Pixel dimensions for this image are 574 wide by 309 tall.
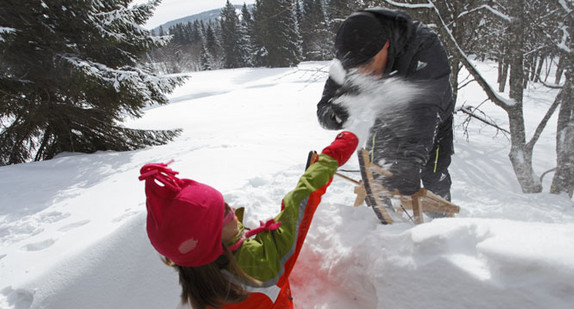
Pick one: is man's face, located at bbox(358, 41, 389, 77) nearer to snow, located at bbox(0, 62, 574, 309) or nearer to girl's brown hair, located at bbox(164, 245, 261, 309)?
snow, located at bbox(0, 62, 574, 309)

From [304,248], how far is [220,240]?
74 cm

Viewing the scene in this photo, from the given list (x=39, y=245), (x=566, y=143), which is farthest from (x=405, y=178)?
(x=39, y=245)

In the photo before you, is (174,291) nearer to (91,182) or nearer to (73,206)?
(73,206)

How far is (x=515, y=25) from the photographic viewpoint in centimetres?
354

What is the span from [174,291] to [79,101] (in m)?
6.68

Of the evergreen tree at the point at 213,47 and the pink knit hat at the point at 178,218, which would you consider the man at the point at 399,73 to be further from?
the evergreen tree at the point at 213,47

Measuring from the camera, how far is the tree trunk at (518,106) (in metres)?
3.53

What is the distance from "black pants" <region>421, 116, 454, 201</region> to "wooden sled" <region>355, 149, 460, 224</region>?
276 millimetres

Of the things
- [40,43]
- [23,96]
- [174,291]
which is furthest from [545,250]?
[23,96]

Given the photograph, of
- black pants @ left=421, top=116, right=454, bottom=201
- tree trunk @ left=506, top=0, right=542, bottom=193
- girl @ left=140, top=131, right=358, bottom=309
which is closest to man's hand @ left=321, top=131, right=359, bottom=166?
girl @ left=140, top=131, right=358, bottom=309

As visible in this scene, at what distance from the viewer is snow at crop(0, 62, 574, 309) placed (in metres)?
1.07

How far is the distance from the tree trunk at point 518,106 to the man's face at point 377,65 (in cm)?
290

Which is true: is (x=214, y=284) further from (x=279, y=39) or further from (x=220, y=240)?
(x=279, y=39)

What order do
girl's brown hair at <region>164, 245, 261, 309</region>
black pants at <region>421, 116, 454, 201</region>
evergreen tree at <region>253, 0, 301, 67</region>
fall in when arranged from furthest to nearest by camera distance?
evergreen tree at <region>253, 0, 301, 67</region>
black pants at <region>421, 116, 454, 201</region>
girl's brown hair at <region>164, 245, 261, 309</region>
